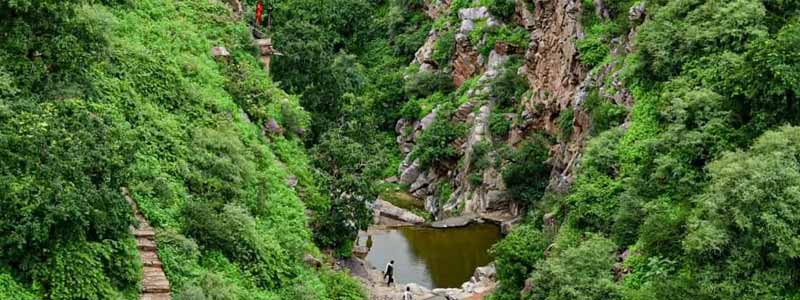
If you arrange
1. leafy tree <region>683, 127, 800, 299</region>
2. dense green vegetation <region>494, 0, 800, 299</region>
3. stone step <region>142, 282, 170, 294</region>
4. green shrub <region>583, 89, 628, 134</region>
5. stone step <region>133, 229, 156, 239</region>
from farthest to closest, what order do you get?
green shrub <region>583, 89, 628, 134</region>
dense green vegetation <region>494, 0, 800, 299</region>
leafy tree <region>683, 127, 800, 299</region>
stone step <region>133, 229, 156, 239</region>
stone step <region>142, 282, 170, 294</region>

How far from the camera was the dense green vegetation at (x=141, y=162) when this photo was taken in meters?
18.3

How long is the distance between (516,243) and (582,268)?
16.1ft

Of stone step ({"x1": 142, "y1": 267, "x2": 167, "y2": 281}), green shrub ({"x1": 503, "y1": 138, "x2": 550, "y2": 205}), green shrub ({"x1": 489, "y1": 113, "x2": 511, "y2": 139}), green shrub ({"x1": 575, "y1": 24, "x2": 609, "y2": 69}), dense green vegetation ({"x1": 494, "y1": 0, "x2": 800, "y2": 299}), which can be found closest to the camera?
stone step ({"x1": 142, "y1": 267, "x2": 167, "y2": 281})

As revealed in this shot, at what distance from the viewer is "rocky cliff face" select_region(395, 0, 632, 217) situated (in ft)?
138

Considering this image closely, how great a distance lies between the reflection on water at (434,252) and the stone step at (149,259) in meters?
20.0

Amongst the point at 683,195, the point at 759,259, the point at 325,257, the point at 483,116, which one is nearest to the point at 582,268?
the point at 683,195

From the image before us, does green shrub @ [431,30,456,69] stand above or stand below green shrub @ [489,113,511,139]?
above

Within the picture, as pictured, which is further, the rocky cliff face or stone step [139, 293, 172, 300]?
the rocky cliff face

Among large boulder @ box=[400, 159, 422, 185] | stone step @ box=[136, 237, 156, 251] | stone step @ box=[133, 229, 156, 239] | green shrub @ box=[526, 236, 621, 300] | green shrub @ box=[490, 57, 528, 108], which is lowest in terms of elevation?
large boulder @ box=[400, 159, 422, 185]

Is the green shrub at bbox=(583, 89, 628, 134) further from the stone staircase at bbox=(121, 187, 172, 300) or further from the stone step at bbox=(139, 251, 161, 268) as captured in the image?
the stone step at bbox=(139, 251, 161, 268)

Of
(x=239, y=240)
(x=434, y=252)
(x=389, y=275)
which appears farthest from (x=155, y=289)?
(x=434, y=252)

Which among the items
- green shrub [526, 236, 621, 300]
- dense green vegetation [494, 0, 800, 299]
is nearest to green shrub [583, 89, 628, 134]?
dense green vegetation [494, 0, 800, 299]

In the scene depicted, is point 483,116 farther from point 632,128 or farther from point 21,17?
point 21,17

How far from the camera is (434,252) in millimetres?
44000
